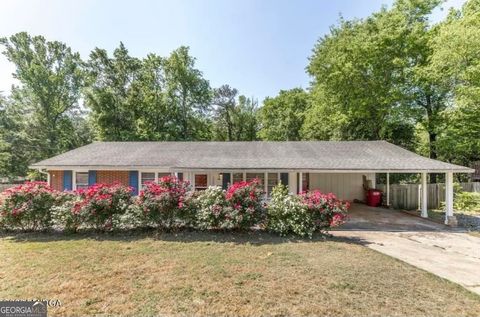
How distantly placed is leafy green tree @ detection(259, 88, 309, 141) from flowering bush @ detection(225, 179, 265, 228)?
76.6 ft

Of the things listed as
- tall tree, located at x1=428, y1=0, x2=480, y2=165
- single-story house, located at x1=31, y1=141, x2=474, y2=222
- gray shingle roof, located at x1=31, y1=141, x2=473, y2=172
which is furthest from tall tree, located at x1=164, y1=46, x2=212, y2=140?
tall tree, located at x1=428, y1=0, x2=480, y2=165

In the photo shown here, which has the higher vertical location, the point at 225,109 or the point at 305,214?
the point at 225,109

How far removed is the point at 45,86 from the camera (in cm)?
2852

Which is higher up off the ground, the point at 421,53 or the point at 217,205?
the point at 421,53

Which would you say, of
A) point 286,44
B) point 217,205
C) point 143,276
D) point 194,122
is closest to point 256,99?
point 194,122

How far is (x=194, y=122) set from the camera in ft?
97.7

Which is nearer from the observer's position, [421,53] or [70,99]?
[421,53]

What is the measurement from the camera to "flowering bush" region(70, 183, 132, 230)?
8.20 m

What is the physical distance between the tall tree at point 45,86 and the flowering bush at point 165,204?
1078 inches

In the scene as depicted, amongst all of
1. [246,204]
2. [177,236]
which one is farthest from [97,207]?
[246,204]

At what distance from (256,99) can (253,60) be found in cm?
1579

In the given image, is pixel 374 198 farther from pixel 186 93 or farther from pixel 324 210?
pixel 186 93

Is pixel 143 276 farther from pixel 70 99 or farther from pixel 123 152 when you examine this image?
pixel 70 99

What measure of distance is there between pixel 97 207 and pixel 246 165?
6064 millimetres
